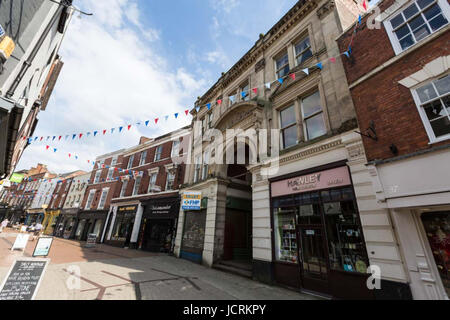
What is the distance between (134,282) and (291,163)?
766 centimetres

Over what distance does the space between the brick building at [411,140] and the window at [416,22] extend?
0.8 inches

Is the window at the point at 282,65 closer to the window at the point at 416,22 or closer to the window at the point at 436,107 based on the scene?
the window at the point at 416,22

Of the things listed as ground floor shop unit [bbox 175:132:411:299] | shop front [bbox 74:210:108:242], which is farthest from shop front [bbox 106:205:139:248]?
ground floor shop unit [bbox 175:132:411:299]

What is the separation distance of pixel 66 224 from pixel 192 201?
2763cm

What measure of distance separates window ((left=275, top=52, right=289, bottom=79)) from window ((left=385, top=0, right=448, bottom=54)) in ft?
16.0

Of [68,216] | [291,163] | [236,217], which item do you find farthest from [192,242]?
[68,216]

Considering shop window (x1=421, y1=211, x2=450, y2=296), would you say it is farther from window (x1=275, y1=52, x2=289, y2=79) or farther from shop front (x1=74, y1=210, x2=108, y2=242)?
shop front (x1=74, y1=210, x2=108, y2=242)

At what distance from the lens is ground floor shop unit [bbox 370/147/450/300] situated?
4.29 meters

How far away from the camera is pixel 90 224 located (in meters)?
25.0

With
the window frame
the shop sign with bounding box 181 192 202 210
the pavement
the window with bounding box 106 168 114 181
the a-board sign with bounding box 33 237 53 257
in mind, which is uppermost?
the window with bounding box 106 168 114 181

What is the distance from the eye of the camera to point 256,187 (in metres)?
9.69

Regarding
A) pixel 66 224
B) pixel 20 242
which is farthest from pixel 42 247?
pixel 66 224

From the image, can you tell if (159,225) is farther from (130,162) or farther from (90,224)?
(90,224)

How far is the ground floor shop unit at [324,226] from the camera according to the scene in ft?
17.6
